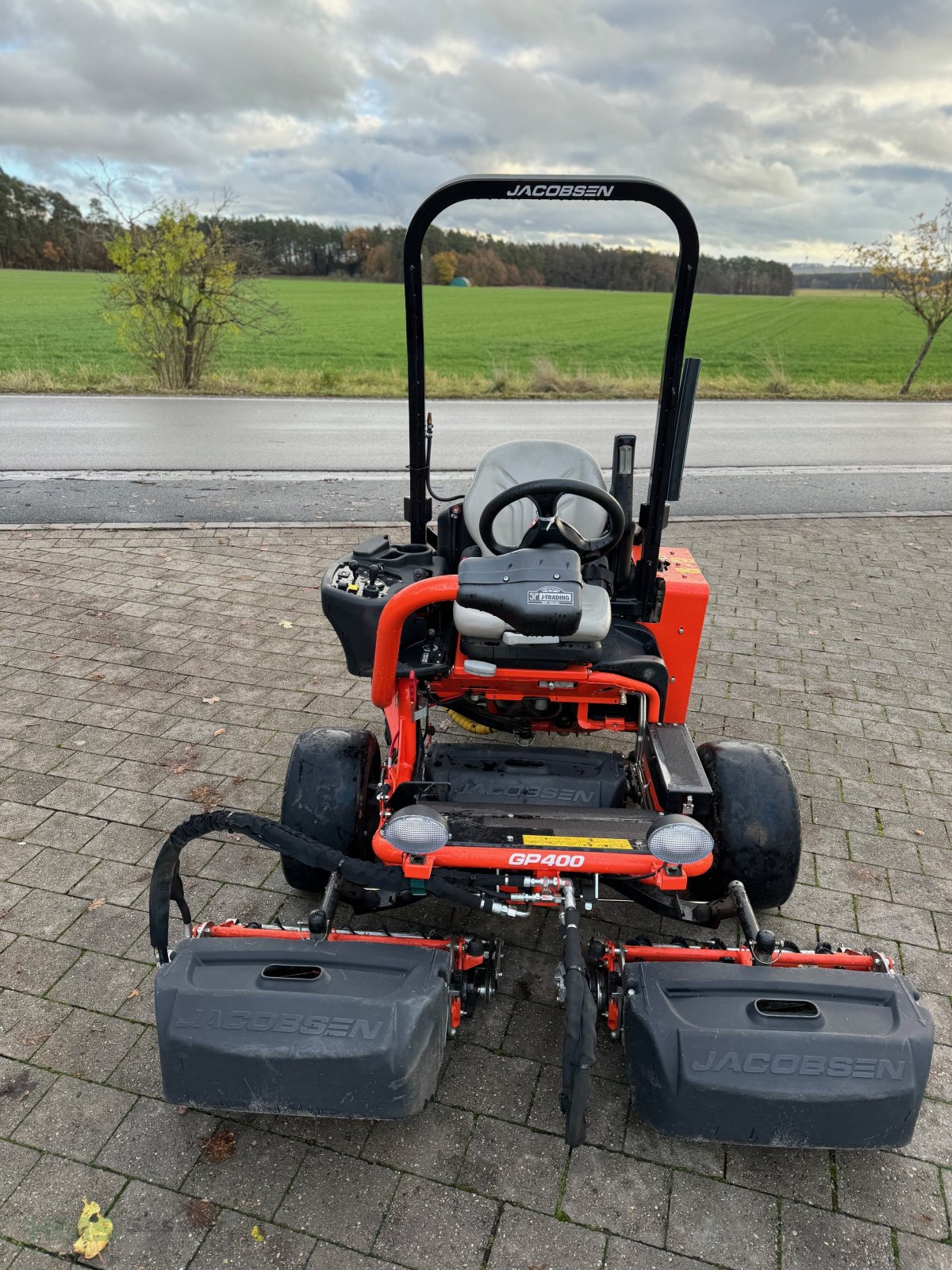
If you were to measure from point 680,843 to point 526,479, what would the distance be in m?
1.86

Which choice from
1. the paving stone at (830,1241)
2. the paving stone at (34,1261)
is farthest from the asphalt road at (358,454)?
the paving stone at (830,1241)

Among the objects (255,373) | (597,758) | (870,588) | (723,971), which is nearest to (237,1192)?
(723,971)

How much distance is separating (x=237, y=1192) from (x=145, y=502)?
7753 millimetres

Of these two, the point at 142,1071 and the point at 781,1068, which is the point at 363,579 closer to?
the point at 142,1071

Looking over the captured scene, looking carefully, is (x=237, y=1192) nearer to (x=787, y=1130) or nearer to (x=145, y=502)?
(x=787, y=1130)

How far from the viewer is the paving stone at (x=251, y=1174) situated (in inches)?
94.1

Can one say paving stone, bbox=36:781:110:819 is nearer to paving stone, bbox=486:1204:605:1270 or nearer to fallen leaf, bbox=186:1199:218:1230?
fallen leaf, bbox=186:1199:218:1230

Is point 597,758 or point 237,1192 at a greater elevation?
point 597,758

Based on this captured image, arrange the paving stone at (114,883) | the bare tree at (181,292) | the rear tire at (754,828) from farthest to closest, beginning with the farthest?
the bare tree at (181,292) < the paving stone at (114,883) < the rear tire at (754,828)

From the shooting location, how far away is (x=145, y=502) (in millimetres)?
9055

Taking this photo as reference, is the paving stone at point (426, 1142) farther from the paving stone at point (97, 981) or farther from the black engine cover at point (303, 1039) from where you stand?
the paving stone at point (97, 981)

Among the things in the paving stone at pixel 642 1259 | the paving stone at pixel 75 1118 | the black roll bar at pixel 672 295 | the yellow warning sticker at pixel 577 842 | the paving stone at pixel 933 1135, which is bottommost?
the paving stone at pixel 75 1118

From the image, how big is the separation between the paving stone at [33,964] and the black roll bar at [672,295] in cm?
241

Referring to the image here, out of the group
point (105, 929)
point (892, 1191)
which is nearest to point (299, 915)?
point (105, 929)
